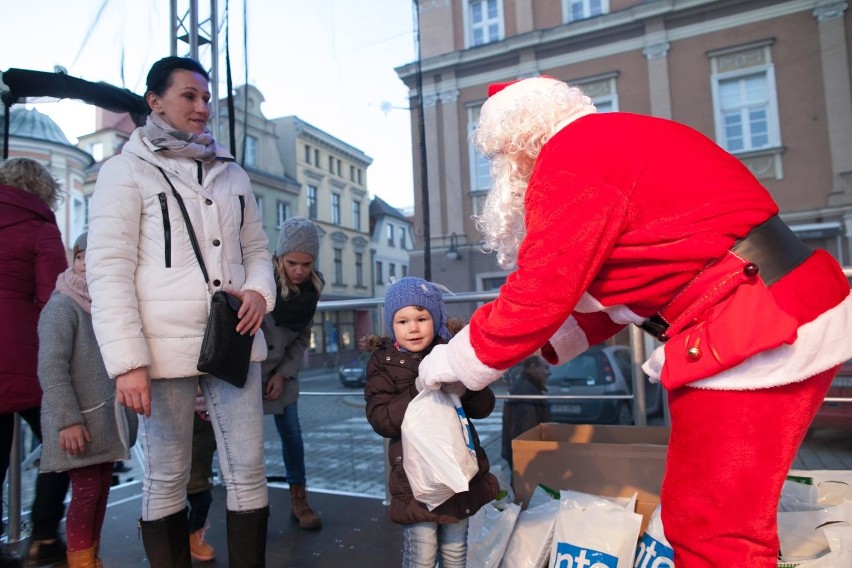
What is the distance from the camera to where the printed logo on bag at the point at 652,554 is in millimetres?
1750

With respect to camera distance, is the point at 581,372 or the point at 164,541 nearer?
the point at 164,541

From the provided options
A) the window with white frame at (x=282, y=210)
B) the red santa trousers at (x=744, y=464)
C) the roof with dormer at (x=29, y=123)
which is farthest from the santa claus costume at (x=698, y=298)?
the window with white frame at (x=282, y=210)

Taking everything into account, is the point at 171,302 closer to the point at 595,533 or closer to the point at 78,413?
the point at 78,413

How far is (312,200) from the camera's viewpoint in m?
28.5

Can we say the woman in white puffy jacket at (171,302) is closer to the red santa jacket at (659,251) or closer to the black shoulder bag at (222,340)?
the black shoulder bag at (222,340)

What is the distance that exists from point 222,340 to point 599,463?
1.36 m

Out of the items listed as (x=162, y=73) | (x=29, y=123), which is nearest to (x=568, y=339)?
(x=162, y=73)

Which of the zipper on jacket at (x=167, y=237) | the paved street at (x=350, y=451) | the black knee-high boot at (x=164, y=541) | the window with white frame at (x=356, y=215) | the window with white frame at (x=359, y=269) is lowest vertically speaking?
the paved street at (x=350, y=451)

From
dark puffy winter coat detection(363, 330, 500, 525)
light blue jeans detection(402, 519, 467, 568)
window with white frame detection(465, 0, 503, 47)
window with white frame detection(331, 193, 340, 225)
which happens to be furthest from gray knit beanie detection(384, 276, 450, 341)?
window with white frame detection(331, 193, 340, 225)

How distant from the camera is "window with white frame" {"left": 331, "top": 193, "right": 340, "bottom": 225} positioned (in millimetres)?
29766

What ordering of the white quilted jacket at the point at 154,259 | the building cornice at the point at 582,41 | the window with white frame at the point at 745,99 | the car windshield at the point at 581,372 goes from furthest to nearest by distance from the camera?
the building cornice at the point at 582,41 → the window with white frame at the point at 745,99 → the car windshield at the point at 581,372 → the white quilted jacket at the point at 154,259

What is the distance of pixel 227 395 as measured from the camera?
1743 millimetres

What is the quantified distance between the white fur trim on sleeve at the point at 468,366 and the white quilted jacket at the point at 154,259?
2.73 feet

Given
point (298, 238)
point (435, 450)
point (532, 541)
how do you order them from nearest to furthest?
1. point (435, 450)
2. point (532, 541)
3. point (298, 238)
